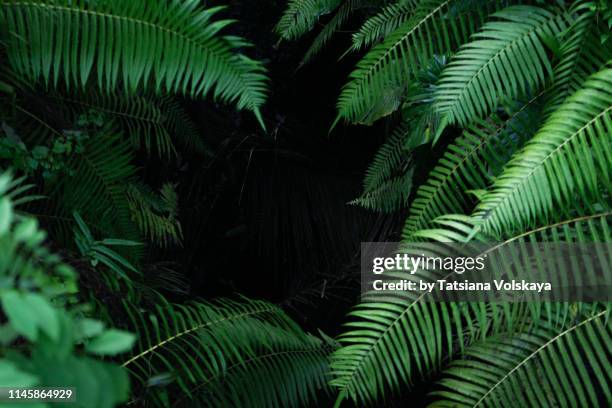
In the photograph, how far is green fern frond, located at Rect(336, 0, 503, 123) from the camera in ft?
4.80

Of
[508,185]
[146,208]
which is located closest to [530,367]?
[508,185]

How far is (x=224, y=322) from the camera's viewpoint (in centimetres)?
137

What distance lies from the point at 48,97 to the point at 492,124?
1.30 m

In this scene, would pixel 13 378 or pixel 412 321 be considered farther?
pixel 412 321

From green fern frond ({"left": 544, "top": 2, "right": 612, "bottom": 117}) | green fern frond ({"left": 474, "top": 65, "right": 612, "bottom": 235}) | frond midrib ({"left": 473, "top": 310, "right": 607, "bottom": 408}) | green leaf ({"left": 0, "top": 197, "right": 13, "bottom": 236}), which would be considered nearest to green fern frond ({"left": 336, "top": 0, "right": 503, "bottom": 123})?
green fern frond ({"left": 544, "top": 2, "right": 612, "bottom": 117})

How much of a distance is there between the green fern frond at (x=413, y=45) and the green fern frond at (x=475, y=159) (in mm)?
233

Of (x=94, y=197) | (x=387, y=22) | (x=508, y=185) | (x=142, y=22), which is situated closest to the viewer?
(x=508, y=185)

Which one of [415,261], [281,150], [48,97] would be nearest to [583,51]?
[415,261]

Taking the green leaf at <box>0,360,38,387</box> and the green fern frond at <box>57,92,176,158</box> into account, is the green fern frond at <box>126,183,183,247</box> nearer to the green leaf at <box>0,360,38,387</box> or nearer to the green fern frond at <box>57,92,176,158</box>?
the green fern frond at <box>57,92,176,158</box>

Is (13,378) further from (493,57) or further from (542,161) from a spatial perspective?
(493,57)

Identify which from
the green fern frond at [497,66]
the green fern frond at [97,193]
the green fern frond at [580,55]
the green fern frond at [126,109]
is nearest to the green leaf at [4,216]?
the green fern frond at [497,66]

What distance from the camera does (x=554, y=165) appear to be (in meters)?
1.02

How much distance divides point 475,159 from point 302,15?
112 centimetres

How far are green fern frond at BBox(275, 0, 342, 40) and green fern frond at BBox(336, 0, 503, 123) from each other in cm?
75
